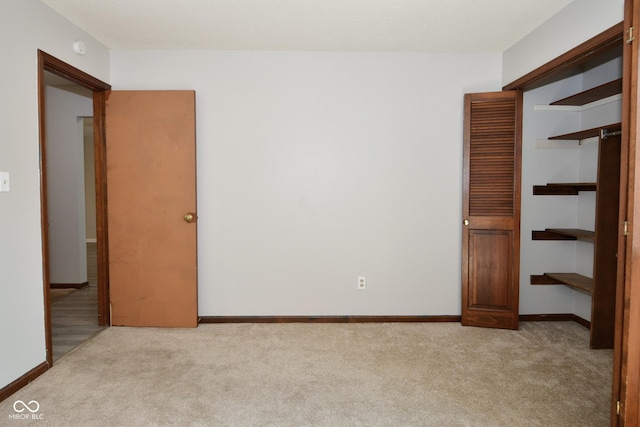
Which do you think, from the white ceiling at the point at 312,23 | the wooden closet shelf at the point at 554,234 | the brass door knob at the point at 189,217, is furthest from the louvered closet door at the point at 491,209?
the brass door knob at the point at 189,217

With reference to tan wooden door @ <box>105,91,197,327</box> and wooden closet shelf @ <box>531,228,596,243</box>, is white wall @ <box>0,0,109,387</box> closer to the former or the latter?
tan wooden door @ <box>105,91,197,327</box>

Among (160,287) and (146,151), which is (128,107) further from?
(160,287)

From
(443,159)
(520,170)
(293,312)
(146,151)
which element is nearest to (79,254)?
(146,151)

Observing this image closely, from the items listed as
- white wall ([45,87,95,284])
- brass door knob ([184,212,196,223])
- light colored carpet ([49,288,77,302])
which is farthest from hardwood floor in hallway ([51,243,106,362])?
brass door knob ([184,212,196,223])

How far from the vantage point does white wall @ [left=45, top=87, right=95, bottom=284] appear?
4.80 metres

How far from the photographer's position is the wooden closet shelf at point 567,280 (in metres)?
3.21

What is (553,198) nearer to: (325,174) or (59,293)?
(325,174)

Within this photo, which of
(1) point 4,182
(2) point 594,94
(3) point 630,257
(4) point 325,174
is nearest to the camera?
(3) point 630,257

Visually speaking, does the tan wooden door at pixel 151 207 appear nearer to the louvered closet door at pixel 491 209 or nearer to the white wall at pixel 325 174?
the white wall at pixel 325 174

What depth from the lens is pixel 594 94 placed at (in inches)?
122

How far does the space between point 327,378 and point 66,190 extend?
14.4 feet

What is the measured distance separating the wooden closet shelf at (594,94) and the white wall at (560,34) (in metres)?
0.49

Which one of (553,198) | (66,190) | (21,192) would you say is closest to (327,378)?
(21,192)

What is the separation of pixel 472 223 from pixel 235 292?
2.32 metres
